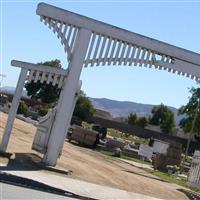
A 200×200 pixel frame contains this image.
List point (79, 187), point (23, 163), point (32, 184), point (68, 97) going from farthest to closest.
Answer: point (68, 97)
point (23, 163)
point (79, 187)
point (32, 184)

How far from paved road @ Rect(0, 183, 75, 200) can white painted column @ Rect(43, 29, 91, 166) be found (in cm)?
A: 429

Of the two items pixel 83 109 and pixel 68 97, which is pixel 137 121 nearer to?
pixel 83 109

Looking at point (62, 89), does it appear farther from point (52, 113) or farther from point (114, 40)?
point (114, 40)

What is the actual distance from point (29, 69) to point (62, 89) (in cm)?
119

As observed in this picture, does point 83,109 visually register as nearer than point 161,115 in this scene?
Yes

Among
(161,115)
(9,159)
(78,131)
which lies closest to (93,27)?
(9,159)

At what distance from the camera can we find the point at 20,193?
11.8m

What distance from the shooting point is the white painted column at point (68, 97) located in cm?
1722

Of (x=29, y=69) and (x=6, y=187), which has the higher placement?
(x=29, y=69)

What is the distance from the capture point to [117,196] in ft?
47.9

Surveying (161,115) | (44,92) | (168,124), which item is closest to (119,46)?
(44,92)

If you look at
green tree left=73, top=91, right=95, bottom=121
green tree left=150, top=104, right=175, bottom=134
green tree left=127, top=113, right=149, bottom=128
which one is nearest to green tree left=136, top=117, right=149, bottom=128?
green tree left=127, top=113, right=149, bottom=128

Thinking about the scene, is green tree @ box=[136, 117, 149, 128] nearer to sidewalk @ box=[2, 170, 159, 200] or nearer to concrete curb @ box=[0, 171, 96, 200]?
sidewalk @ box=[2, 170, 159, 200]

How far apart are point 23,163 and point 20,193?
14.6 feet
